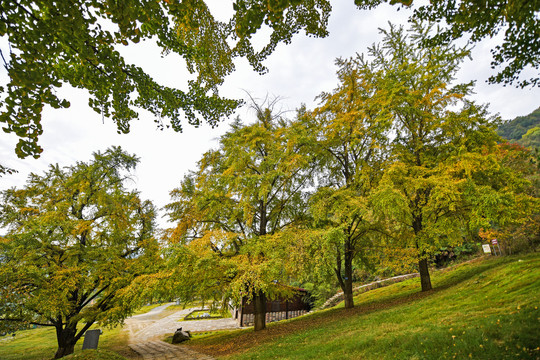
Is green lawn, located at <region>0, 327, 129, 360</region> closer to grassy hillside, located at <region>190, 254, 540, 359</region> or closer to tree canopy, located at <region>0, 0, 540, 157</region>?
grassy hillside, located at <region>190, 254, 540, 359</region>

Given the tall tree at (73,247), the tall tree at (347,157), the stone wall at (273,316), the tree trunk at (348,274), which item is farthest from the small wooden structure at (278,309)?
the tall tree at (73,247)

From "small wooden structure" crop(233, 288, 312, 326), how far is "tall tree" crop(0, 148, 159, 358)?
10131mm

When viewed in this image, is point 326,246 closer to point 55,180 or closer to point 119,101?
point 119,101

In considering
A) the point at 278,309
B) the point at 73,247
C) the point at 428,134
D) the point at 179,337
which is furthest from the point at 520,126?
the point at 73,247

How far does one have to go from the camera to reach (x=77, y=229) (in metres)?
10.3

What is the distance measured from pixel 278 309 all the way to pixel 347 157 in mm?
15607

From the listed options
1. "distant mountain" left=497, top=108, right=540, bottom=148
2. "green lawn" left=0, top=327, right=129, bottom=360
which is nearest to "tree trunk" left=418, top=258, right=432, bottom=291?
"green lawn" left=0, top=327, right=129, bottom=360

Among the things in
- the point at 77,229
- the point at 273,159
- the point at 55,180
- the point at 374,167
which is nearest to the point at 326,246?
the point at 273,159

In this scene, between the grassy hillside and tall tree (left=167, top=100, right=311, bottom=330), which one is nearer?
the grassy hillside

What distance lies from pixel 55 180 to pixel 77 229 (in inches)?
147

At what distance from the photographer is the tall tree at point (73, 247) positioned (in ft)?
29.2

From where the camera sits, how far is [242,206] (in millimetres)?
10547

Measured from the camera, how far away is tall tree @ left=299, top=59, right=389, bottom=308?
10.8 metres

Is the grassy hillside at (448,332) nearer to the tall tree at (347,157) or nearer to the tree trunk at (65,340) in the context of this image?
the tall tree at (347,157)
